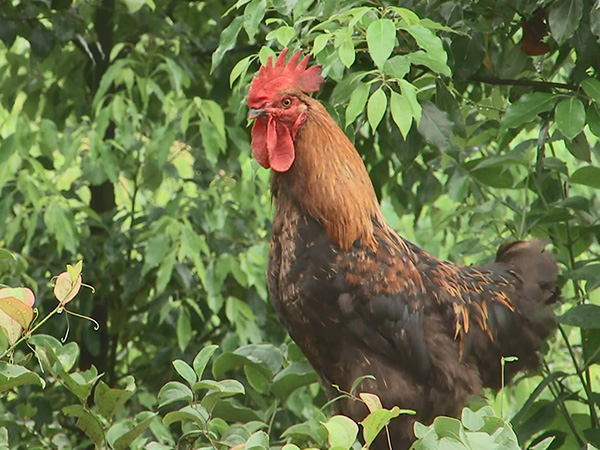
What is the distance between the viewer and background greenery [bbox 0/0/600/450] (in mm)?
2537

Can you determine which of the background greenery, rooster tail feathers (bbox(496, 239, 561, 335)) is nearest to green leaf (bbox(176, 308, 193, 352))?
the background greenery

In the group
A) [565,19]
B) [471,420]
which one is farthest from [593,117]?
[471,420]

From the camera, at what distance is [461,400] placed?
115 inches

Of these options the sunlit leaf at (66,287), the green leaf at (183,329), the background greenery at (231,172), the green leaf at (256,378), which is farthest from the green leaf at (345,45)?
the green leaf at (183,329)

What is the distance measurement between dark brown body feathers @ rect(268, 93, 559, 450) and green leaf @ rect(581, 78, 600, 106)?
676mm

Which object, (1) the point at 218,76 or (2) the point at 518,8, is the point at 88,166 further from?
(2) the point at 518,8

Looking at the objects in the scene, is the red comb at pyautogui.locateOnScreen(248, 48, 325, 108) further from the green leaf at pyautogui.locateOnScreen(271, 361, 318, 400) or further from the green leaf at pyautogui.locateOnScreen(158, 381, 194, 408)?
the green leaf at pyautogui.locateOnScreen(158, 381, 194, 408)

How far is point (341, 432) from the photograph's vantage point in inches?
59.2

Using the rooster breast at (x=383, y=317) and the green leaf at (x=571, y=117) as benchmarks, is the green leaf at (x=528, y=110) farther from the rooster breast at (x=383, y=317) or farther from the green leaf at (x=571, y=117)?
the rooster breast at (x=383, y=317)

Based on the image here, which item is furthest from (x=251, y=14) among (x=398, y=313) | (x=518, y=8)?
(x=398, y=313)

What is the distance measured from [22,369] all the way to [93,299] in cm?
219

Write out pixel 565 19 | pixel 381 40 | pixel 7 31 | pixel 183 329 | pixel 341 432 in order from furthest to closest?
pixel 183 329
pixel 7 31
pixel 565 19
pixel 381 40
pixel 341 432

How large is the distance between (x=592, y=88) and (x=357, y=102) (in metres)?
0.65

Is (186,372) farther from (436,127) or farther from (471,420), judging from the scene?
(436,127)
